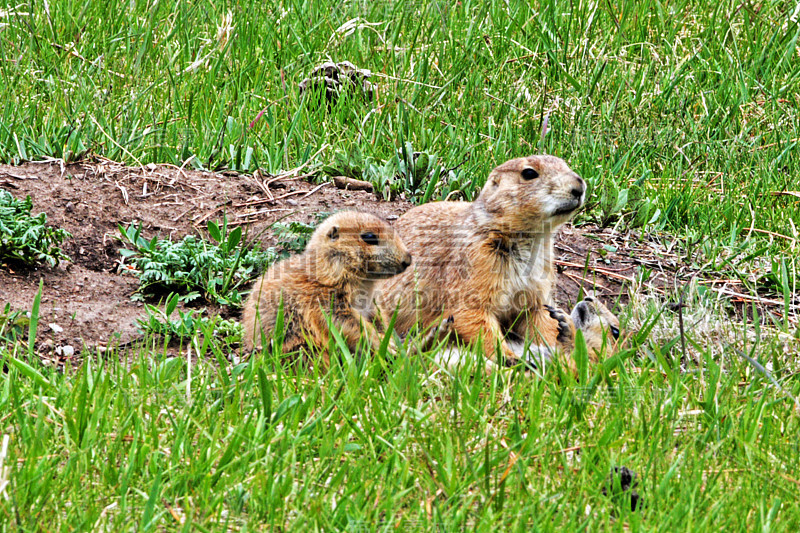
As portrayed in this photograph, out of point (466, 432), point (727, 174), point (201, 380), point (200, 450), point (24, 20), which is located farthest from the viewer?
point (24, 20)

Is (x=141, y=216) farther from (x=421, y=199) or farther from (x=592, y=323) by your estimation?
(x=592, y=323)

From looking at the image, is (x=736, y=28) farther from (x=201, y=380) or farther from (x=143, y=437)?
(x=143, y=437)

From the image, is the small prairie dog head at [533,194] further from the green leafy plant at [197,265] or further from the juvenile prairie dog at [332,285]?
the green leafy plant at [197,265]

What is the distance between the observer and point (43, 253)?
4.84m

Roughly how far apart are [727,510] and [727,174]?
13.3 feet

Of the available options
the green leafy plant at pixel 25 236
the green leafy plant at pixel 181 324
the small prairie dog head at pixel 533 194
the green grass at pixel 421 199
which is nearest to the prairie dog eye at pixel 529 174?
the small prairie dog head at pixel 533 194

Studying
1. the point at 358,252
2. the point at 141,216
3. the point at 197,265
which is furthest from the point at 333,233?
the point at 141,216

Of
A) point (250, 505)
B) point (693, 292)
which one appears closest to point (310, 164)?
point (693, 292)

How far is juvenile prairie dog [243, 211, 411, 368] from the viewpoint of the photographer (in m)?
4.18

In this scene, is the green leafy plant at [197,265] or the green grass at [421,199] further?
the green leafy plant at [197,265]

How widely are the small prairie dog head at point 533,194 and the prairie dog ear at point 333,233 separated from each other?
812mm

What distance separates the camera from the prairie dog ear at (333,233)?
4406mm

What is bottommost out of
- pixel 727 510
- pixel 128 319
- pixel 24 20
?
pixel 128 319

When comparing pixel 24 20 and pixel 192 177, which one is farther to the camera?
pixel 24 20
